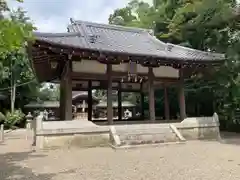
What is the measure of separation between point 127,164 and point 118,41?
8104mm

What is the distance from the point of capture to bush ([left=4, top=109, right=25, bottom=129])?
27.6m

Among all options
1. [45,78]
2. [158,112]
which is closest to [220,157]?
[45,78]

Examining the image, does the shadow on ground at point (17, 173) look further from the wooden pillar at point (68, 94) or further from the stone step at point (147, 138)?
the stone step at point (147, 138)

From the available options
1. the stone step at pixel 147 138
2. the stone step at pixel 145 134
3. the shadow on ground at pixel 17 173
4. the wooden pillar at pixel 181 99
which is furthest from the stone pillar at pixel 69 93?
the wooden pillar at pixel 181 99

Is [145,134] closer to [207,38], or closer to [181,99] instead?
[181,99]

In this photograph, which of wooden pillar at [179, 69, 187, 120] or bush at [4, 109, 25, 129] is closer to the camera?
wooden pillar at [179, 69, 187, 120]

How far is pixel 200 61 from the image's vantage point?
12883 mm

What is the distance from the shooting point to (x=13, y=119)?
28.1 metres

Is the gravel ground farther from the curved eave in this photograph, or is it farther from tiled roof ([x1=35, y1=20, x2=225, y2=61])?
tiled roof ([x1=35, y1=20, x2=225, y2=61])

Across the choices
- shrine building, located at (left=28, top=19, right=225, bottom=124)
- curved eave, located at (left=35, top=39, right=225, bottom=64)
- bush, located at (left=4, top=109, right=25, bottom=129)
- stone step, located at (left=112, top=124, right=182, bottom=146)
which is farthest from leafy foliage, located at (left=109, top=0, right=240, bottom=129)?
bush, located at (left=4, top=109, right=25, bottom=129)

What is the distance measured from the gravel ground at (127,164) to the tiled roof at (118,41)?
14.0 ft

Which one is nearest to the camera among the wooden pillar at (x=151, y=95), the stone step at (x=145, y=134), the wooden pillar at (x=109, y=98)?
the stone step at (x=145, y=134)

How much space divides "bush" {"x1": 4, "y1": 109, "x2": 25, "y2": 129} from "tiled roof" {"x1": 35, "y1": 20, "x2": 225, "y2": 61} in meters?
17.0

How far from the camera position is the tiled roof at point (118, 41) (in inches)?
449
